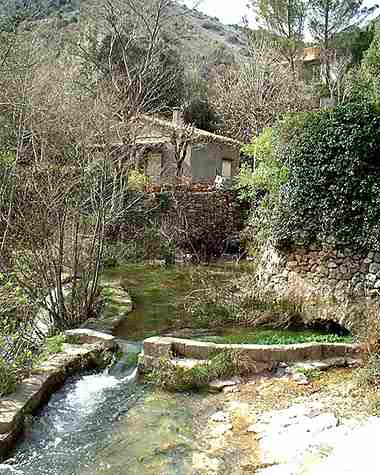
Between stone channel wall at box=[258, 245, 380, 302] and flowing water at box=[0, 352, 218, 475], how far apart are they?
3.54 meters

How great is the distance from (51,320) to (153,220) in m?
10.1

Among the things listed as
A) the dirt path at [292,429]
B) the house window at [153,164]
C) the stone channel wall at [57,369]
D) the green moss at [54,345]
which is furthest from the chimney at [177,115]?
the dirt path at [292,429]

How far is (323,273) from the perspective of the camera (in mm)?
9234

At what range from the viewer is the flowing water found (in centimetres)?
511

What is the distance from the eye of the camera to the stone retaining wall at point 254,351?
23.8 feet

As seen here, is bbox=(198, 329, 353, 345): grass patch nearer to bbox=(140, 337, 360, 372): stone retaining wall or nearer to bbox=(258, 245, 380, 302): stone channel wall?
bbox=(140, 337, 360, 372): stone retaining wall

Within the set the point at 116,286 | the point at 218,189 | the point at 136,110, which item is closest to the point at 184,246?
the point at 218,189

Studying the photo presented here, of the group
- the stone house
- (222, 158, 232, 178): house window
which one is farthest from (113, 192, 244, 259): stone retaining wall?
→ (222, 158, 232, 178): house window

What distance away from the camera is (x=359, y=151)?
28.6 feet

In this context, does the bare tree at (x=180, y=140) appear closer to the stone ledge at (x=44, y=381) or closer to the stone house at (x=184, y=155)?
the stone house at (x=184, y=155)

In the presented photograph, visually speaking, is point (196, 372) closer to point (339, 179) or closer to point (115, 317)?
point (115, 317)

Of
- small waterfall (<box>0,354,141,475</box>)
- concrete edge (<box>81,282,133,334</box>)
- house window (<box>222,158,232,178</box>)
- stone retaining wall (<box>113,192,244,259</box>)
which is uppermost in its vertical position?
house window (<box>222,158,232,178</box>)

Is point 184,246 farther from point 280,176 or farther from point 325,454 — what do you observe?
point 325,454

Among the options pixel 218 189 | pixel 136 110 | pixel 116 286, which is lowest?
pixel 116 286
